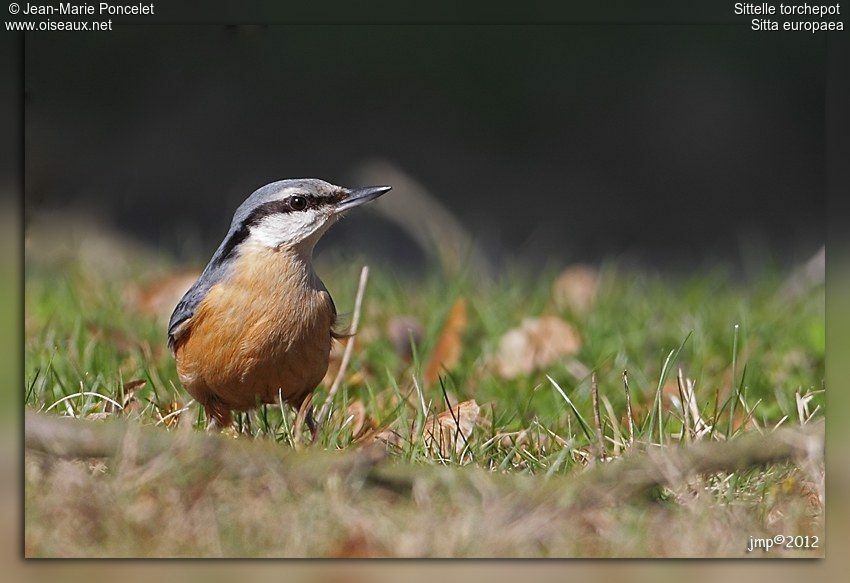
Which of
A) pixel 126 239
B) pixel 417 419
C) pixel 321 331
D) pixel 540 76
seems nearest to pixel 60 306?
pixel 126 239

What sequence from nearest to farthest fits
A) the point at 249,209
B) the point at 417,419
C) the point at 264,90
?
the point at 417,419
the point at 249,209
the point at 264,90

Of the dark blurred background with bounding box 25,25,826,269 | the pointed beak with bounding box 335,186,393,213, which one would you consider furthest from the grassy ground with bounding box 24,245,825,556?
the dark blurred background with bounding box 25,25,826,269

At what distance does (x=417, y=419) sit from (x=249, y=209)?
105cm

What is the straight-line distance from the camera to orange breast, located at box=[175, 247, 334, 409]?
399 cm

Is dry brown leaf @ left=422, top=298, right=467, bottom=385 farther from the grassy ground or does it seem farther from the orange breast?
the orange breast

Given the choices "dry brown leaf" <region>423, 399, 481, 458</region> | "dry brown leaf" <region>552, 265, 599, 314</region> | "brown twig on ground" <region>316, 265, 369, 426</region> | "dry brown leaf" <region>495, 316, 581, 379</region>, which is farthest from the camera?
"dry brown leaf" <region>552, 265, 599, 314</region>

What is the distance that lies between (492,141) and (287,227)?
4.19 m

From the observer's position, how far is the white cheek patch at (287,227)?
4.22 meters

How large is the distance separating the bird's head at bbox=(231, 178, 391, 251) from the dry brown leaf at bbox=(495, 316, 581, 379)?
1.16 metres

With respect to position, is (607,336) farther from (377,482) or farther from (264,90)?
(264,90)

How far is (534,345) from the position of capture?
16.9 ft

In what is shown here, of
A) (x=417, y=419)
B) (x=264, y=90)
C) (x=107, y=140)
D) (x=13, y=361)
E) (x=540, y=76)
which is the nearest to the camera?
(x=13, y=361)

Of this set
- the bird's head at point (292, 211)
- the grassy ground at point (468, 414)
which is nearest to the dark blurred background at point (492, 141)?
the grassy ground at point (468, 414)

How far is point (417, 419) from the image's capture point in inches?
156
